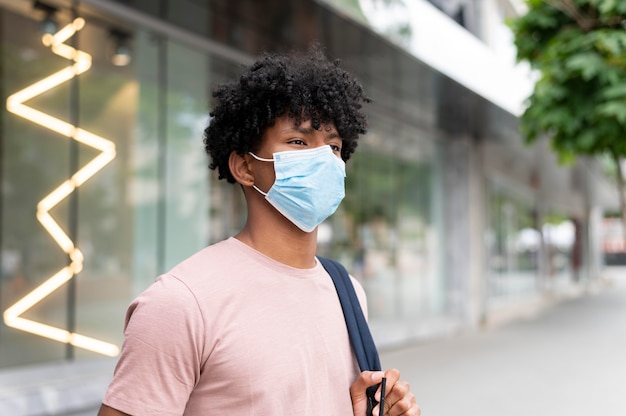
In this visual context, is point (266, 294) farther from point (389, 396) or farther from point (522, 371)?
point (522, 371)

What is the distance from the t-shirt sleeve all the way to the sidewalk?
5.66 metres

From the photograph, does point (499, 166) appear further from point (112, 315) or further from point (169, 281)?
point (169, 281)

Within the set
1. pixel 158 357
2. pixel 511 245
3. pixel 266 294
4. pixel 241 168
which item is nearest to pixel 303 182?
pixel 241 168

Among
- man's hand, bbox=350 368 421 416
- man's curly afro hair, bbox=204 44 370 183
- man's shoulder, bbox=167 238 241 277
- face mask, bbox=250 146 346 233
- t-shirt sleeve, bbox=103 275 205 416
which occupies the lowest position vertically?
man's hand, bbox=350 368 421 416

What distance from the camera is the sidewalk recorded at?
7.14 m

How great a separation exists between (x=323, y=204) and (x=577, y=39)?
478cm

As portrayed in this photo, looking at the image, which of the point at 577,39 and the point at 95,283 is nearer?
the point at 577,39

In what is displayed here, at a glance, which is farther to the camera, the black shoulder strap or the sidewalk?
the sidewalk

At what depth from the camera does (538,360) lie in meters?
10.3

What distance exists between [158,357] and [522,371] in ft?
28.7

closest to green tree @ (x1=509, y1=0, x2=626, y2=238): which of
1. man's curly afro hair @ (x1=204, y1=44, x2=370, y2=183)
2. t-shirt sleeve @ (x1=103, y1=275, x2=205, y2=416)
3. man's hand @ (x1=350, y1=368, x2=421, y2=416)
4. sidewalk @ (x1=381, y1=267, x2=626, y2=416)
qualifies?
sidewalk @ (x1=381, y1=267, x2=626, y2=416)

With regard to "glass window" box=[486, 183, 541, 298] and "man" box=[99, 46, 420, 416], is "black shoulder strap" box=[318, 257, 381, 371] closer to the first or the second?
"man" box=[99, 46, 420, 416]

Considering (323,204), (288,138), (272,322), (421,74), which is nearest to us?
(272,322)

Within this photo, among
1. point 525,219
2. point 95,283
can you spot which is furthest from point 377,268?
point 525,219
